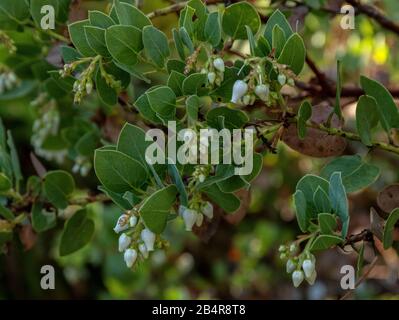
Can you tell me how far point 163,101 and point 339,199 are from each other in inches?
9.7

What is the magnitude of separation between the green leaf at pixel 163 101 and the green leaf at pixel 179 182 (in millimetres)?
61

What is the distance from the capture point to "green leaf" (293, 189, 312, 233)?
0.95 metres

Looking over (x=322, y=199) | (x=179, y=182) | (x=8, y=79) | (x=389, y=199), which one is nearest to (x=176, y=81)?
(x=179, y=182)

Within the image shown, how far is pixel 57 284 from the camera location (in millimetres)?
2533

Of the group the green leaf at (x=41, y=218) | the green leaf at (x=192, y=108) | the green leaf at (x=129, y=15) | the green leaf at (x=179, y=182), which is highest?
the green leaf at (x=129, y=15)

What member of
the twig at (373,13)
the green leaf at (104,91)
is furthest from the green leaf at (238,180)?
the twig at (373,13)

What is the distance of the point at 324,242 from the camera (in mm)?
922

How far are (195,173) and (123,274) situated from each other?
150 cm

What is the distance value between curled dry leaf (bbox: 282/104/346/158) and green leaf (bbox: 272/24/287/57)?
7.2 inches

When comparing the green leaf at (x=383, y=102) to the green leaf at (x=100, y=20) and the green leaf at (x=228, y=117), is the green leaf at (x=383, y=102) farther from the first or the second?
the green leaf at (x=100, y=20)

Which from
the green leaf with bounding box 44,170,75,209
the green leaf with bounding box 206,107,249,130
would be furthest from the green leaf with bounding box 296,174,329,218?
the green leaf with bounding box 44,170,75,209

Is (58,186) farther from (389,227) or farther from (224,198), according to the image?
(389,227)

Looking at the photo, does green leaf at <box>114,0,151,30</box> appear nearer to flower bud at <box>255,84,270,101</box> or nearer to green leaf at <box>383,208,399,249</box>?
flower bud at <box>255,84,270,101</box>

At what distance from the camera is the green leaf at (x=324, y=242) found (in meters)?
0.91
